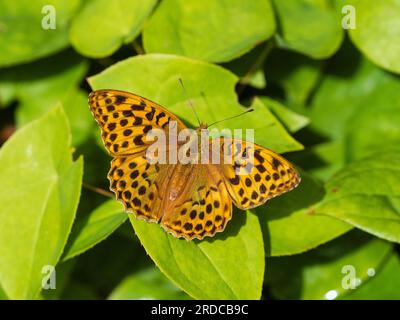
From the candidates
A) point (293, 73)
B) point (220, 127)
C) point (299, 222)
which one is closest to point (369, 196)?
point (299, 222)

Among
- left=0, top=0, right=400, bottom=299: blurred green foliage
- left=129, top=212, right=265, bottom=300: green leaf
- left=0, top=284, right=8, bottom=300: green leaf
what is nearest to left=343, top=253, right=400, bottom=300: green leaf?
left=0, top=0, right=400, bottom=299: blurred green foliage

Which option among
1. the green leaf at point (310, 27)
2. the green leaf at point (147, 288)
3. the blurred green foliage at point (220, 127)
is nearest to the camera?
the blurred green foliage at point (220, 127)

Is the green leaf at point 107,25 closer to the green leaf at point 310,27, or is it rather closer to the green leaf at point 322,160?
the green leaf at point 310,27

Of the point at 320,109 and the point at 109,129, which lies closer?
the point at 109,129

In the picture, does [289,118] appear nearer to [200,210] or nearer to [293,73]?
[293,73]

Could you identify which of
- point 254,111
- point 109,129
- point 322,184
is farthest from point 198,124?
point 322,184

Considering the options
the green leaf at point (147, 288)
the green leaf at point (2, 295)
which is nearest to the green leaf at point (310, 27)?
the green leaf at point (147, 288)
